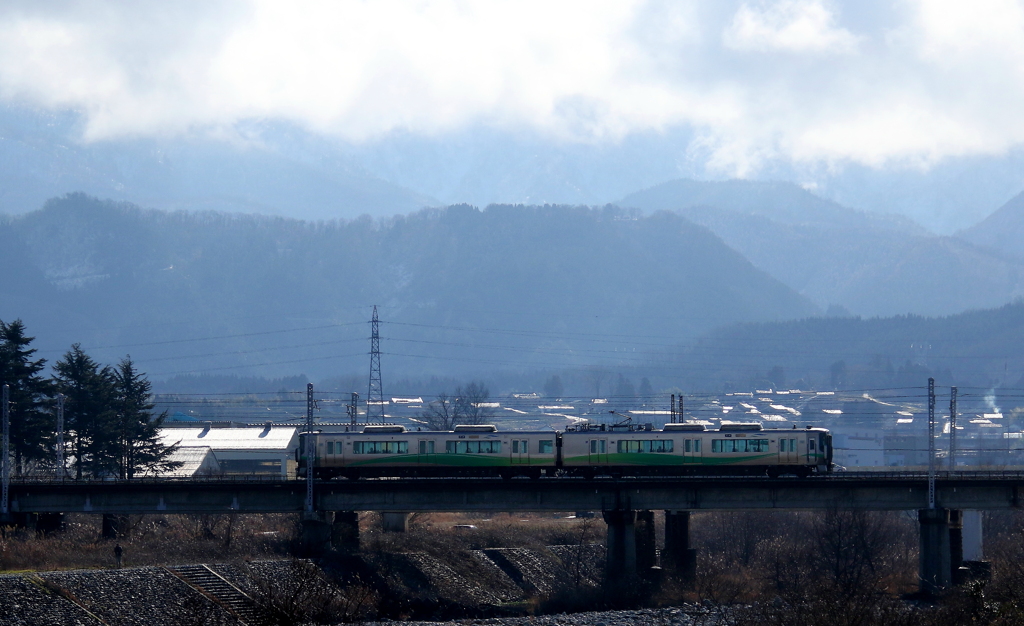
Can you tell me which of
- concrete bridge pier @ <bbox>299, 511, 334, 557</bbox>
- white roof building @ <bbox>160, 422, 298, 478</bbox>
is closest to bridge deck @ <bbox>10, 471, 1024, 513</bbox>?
concrete bridge pier @ <bbox>299, 511, 334, 557</bbox>

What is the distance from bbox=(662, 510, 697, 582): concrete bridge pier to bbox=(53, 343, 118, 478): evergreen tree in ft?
151

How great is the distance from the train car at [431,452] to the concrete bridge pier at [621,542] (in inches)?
206

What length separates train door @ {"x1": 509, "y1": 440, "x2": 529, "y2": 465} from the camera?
268 feet

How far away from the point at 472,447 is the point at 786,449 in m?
20.2

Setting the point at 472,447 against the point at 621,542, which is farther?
the point at 472,447

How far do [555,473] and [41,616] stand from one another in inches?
1389

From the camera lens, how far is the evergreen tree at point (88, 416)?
3989 inches

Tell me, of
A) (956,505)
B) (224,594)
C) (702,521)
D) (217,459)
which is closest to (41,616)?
(224,594)

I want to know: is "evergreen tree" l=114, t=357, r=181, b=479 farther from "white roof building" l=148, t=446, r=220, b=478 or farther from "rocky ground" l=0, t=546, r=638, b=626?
"rocky ground" l=0, t=546, r=638, b=626

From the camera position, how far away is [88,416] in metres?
102

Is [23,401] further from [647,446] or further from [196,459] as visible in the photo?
[196,459]

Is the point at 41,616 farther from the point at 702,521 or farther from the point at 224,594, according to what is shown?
the point at 702,521

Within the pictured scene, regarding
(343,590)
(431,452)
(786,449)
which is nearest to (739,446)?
(786,449)

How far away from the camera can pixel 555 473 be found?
276 ft
